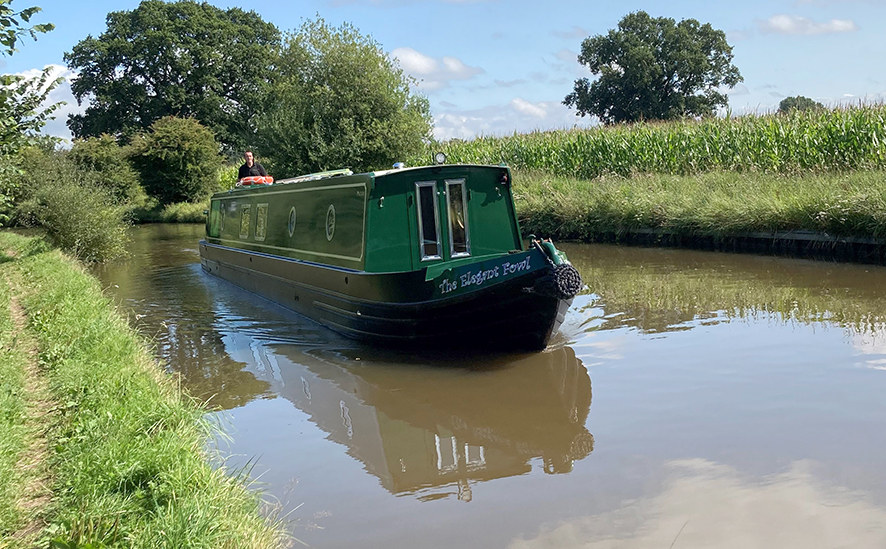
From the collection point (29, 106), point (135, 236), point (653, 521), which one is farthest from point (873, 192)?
point (135, 236)

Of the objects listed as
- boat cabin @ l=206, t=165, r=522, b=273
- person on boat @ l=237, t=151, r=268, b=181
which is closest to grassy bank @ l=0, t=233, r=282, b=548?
boat cabin @ l=206, t=165, r=522, b=273

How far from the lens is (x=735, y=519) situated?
13.0ft


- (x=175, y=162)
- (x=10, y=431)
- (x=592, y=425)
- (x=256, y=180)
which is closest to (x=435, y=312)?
(x=592, y=425)

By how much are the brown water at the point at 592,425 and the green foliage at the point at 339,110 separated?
1785cm

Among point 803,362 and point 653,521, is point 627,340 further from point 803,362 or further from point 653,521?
point 653,521

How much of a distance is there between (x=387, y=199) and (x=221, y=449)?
376cm

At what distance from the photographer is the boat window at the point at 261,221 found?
40.6 feet

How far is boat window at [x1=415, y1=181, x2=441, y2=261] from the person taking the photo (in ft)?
27.7

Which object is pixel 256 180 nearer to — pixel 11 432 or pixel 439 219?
pixel 439 219

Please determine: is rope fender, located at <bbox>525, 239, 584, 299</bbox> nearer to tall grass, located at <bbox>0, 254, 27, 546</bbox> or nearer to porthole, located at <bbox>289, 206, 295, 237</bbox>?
tall grass, located at <bbox>0, 254, 27, 546</bbox>

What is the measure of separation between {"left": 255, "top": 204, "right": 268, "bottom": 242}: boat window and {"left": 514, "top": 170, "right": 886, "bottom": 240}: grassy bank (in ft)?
25.2

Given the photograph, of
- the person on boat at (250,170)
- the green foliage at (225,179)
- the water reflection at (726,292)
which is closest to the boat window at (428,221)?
the water reflection at (726,292)

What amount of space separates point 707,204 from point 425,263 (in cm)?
817

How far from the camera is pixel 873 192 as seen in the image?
1171 centimetres
